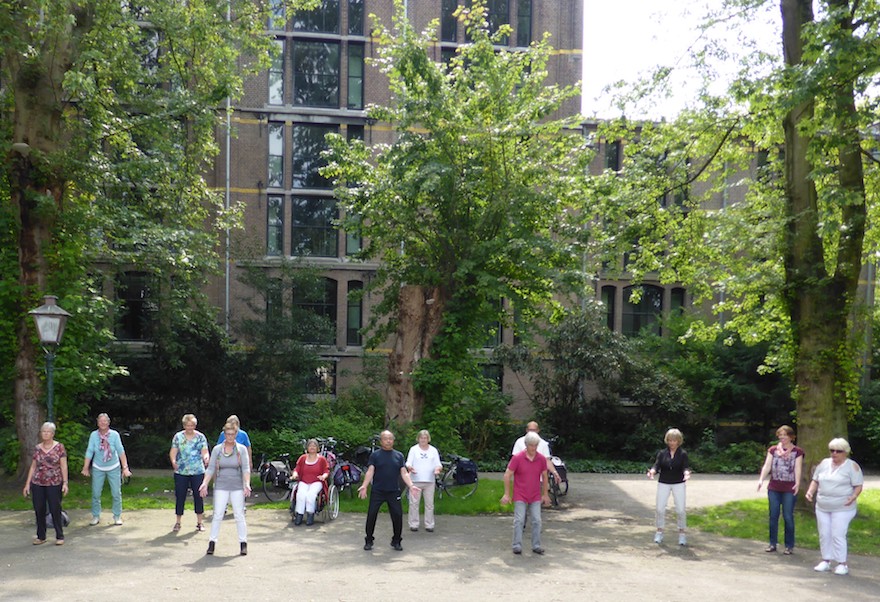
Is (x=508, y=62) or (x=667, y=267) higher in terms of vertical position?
(x=508, y=62)

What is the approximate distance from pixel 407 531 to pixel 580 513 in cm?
441

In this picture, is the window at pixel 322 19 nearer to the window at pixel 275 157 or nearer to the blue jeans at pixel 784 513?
the window at pixel 275 157

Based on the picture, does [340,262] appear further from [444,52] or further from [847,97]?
[847,97]

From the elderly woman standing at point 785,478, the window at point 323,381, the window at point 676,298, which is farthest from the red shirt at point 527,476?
the window at point 676,298

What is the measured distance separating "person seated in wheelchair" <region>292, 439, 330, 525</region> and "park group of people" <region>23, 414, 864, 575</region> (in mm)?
16

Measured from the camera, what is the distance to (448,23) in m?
37.2

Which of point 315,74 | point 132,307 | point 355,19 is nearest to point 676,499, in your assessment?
point 132,307

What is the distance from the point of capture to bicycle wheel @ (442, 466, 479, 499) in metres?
17.6

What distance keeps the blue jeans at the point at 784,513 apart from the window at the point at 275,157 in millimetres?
26862

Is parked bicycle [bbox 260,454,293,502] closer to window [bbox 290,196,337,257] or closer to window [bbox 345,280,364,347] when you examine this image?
window [bbox 345,280,364,347]

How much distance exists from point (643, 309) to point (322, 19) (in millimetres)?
18294

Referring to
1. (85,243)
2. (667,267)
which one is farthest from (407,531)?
(85,243)

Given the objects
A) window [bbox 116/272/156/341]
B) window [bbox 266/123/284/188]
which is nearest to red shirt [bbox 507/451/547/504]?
window [bbox 116/272/156/341]

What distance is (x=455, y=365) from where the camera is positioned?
61.4ft
